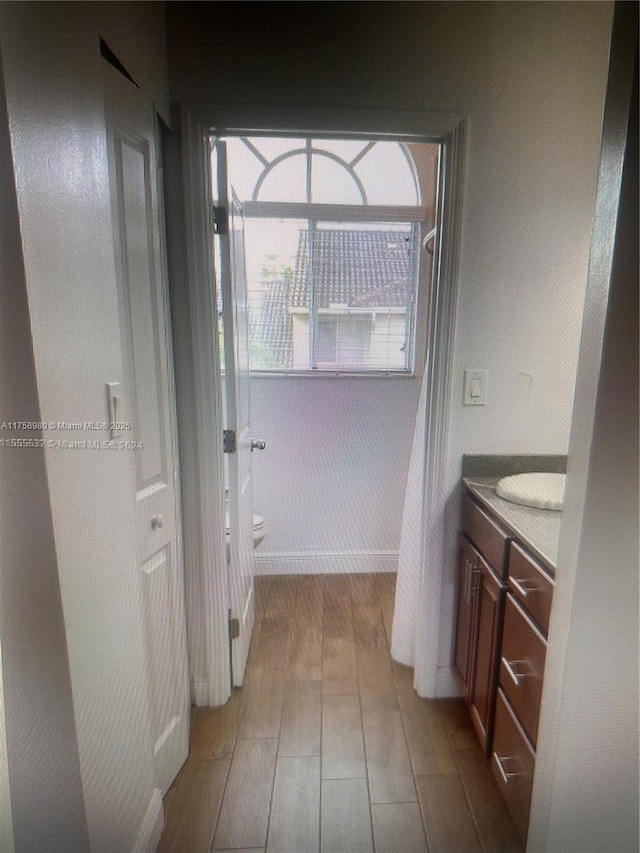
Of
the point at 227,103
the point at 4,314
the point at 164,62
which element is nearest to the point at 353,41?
the point at 227,103

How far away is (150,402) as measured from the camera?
1.08 metres

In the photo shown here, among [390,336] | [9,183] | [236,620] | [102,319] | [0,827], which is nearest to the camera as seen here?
[9,183]

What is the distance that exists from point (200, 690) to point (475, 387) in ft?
5.00

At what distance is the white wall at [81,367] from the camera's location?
2.03 feet

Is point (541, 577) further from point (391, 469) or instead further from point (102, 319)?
point (391, 469)

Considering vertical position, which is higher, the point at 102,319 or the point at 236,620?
the point at 102,319

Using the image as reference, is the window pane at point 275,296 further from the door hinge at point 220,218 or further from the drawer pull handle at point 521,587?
the drawer pull handle at point 521,587

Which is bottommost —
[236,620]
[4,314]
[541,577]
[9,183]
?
[236,620]

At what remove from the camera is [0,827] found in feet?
2.25

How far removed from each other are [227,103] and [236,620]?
1.77 meters

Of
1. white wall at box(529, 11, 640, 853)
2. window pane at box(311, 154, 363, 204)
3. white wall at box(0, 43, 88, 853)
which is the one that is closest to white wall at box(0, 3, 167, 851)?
white wall at box(0, 43, 88, 853)

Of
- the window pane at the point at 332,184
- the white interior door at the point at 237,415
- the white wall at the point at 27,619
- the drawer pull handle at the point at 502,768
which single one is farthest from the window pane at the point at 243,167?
the drawer pull handle at the point at 502,768

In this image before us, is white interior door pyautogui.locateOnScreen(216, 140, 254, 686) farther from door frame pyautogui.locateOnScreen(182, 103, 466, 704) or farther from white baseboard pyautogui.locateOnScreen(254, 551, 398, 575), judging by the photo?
white baseboard pyautogui.locateOnScreen(254, 551, 398, 575)

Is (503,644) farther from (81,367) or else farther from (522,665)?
(81,367)
